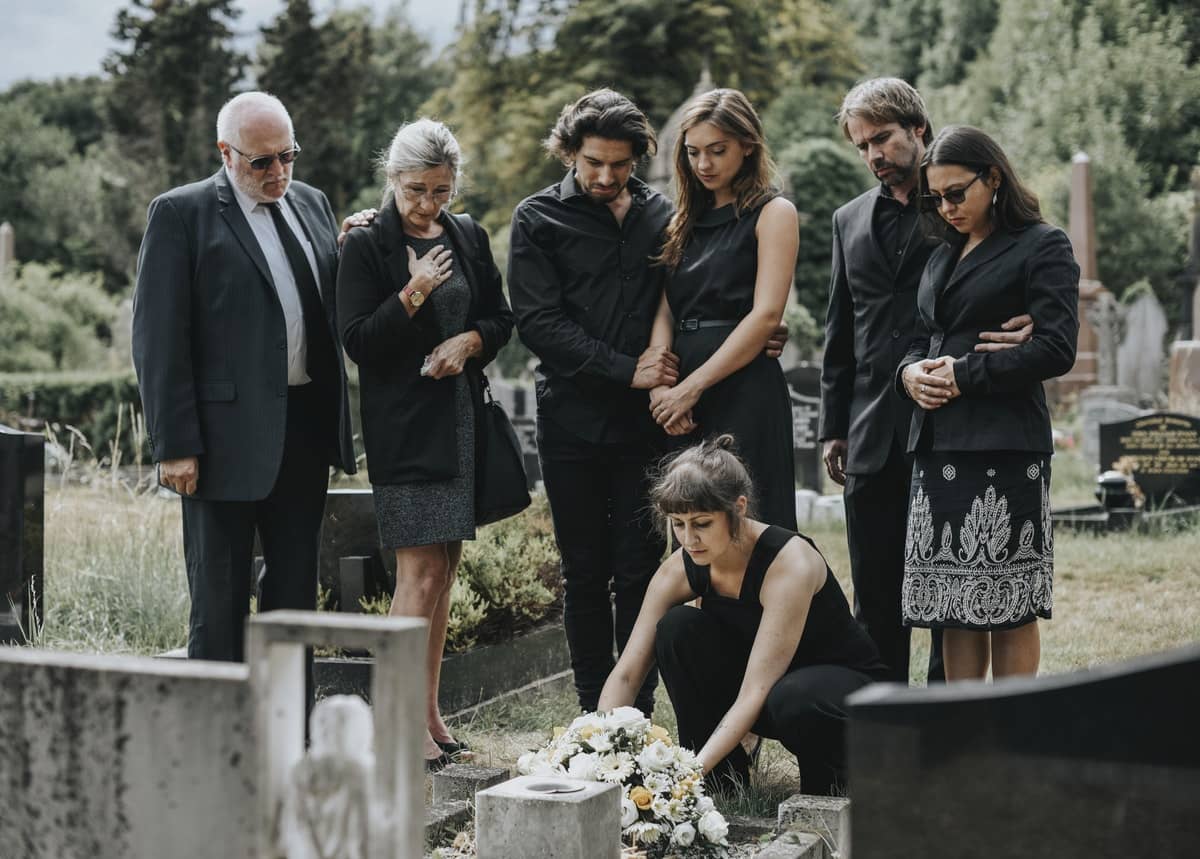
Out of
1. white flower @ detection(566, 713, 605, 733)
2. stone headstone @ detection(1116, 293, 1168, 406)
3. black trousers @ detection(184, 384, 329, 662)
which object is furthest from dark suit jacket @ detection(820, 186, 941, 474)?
stone headstone @ detection(1116, 293, 1168, 406)

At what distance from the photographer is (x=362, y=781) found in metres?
1.99

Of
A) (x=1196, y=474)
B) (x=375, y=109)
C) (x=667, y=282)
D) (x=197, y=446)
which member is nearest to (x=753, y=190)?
(x=667, y=282)

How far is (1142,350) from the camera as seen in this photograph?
65.1 feet

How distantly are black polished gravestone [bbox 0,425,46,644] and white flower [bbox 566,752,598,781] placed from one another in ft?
9.63

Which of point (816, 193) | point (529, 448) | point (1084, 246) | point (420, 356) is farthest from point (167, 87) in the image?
point (420, 356)

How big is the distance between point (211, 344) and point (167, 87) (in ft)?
109

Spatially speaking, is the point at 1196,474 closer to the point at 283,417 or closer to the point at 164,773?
the point at 283,417

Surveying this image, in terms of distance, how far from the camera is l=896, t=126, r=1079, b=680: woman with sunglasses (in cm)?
365

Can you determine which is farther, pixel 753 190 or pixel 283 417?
pixel 753 190

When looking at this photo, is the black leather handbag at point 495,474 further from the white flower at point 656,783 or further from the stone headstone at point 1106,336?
the stone headstone at point 1106,336

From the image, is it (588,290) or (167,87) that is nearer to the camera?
(588,290)

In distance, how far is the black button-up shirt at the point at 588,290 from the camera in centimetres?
427

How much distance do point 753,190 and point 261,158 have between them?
1.46 metres

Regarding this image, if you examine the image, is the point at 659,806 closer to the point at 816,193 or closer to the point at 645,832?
the point at 645,832
